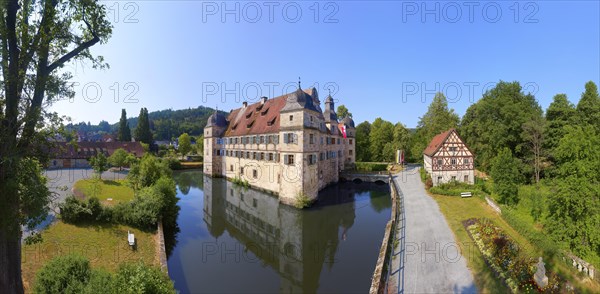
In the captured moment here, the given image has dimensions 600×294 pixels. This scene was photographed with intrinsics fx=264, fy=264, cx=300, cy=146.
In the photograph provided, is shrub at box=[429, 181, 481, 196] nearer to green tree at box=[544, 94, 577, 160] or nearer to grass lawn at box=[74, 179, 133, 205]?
green tree at box=[544, 94, 577, 160]

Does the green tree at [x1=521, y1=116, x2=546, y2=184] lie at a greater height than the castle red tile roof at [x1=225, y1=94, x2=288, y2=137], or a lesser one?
lesser

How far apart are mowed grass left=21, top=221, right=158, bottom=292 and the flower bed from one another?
15.9 metres

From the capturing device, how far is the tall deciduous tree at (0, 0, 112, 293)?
6332 mm

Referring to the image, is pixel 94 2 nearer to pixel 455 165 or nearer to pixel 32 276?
pixel 32 276

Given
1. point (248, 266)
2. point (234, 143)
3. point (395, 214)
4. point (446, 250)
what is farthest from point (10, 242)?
point (234, 143)

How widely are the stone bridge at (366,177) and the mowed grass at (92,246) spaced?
3199cm

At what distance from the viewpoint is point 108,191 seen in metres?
26.5

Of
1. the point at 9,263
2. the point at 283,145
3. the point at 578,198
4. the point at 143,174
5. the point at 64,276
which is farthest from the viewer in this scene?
the point at 283,145

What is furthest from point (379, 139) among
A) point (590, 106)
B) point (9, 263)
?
point (9, 263)

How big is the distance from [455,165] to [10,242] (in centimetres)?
3795

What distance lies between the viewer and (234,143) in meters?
42.0

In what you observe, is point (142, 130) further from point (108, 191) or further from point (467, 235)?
point (467, 235)

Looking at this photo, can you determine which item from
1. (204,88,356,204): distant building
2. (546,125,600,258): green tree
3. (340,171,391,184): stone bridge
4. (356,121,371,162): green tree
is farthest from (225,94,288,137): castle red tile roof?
(356,121,371,162): green tree

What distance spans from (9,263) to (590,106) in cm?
4812
